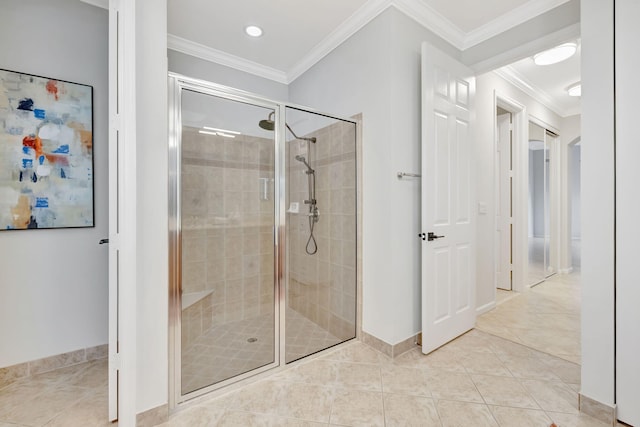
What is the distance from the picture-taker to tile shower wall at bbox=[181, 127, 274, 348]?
1.75 metres

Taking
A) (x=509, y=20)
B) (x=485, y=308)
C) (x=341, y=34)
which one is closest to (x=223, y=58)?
(x=341, y=34)

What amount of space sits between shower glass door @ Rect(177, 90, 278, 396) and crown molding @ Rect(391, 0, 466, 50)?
4.41 ft

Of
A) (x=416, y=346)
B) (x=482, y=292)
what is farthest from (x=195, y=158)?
(x=482, y=292)

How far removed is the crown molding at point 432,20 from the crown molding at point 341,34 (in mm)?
154

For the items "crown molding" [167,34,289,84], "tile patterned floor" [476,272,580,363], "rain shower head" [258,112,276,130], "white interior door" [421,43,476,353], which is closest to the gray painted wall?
"crown molding" [167,34,289,84]

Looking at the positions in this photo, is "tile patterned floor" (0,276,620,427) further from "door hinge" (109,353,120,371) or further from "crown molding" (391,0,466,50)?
"crown molding" (391,0,466,50)

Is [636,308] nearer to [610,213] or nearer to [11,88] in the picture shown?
[610,213]

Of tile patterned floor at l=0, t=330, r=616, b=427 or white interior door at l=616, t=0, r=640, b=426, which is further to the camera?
tile patterned floor at l=0, t=330, r=616, b=427

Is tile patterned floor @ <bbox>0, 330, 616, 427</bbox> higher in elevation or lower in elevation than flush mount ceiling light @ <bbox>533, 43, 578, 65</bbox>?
lower

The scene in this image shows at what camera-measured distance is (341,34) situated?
8.30 feet

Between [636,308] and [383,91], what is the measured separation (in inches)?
77.8

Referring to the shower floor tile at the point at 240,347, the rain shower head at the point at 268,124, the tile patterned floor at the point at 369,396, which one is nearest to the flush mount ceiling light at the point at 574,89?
the tile patterned floor at the point at 369,396

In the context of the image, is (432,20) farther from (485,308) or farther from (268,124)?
(485,308)

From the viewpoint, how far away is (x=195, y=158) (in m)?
1.77
